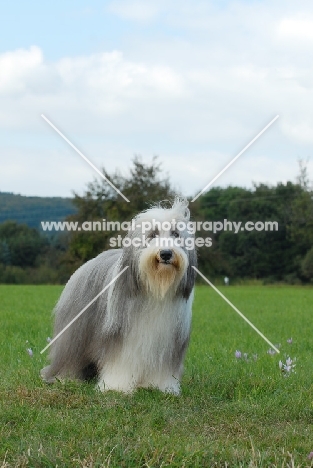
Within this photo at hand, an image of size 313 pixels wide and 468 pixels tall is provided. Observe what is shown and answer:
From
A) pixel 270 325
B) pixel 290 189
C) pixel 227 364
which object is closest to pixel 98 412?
pixel 227 364

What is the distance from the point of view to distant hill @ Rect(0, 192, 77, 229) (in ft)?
108

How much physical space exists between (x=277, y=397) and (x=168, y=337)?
1.02m

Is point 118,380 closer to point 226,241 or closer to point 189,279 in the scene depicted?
Result: point 189,279

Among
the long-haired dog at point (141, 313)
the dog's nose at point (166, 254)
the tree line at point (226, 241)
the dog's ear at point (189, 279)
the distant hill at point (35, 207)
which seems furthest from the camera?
the tree line at point (226, 241)

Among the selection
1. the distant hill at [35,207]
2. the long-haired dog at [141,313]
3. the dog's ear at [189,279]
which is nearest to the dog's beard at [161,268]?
the long-haired dog at [141,313]

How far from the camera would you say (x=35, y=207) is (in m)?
33.3

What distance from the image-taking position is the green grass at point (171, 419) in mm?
4195

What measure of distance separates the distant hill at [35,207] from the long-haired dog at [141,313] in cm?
2459

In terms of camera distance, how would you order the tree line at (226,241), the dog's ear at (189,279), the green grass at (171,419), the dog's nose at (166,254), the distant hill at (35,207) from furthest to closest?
the tree line at (226,241) → the distant hill at (35,207) → the dog's ear at (189,279) → the dog's nose at (166,254) → the green grass at (171,419)

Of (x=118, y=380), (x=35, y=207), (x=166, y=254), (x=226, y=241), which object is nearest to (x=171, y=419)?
(x=118, y=380)

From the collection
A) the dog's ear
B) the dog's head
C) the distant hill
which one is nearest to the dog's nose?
the dog's head

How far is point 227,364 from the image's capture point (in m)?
7.71

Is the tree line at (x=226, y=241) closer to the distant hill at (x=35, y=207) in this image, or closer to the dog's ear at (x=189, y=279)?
the distant hill at (x=35, y=207)

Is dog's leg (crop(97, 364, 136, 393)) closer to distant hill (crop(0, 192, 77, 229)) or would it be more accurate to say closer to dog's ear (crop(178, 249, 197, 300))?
dog's ear (crop(178, 249, 197, 300))
